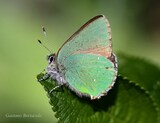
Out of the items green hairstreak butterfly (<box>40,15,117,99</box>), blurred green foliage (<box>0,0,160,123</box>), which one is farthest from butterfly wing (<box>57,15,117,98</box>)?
blurred green foliage (<box>0,0,160,123</box>)

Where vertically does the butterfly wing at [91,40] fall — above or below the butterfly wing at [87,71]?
above

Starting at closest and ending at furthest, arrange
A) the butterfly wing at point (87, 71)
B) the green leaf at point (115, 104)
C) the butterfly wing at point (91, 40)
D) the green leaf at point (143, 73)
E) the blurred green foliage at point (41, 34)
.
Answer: the green leaf at point (115, 104)
the butterfly wing at point (91, 40)
the green leaf at point (143, 73)
the butterfly wing at point (87, 71)
the blurred green foliage at point (41, 34)

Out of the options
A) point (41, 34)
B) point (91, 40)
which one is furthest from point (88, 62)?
point (41, 34)

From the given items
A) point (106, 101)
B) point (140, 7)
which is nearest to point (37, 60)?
point (140, 7)

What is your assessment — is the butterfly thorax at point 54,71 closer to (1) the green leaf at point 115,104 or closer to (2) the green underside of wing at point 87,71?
(2) the green underside of wing at point 87,71

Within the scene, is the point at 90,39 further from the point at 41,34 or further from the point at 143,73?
the point at 41,34

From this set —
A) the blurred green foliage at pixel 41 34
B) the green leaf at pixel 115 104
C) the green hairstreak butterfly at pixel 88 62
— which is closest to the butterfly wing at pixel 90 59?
the green hairstreak butterfly at pixel 88 62
